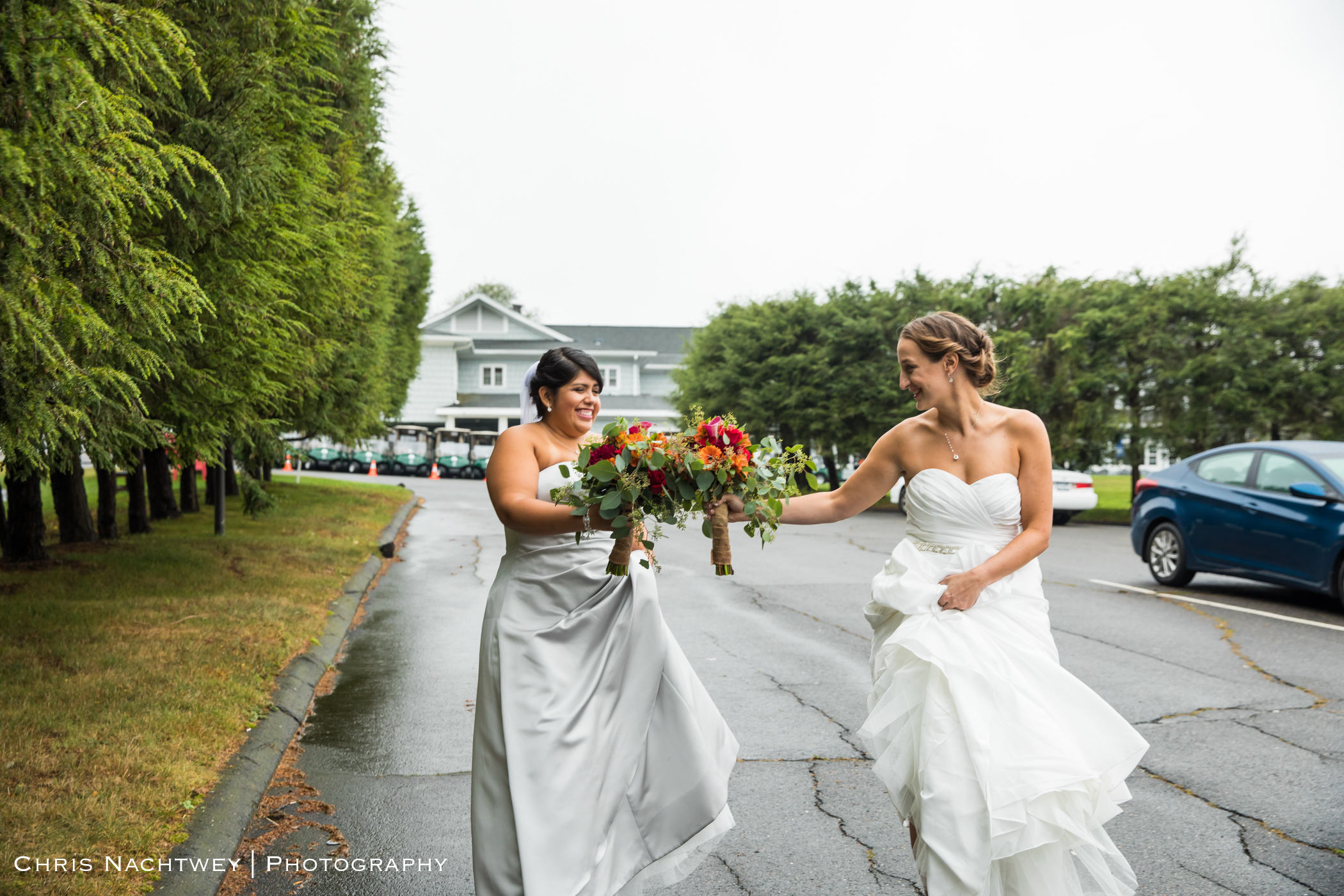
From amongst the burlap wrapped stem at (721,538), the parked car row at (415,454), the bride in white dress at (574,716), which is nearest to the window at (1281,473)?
the burlap wrapped stem at (721,538)

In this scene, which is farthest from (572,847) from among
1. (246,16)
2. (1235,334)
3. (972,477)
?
(1235,334)

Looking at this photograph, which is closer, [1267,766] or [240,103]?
[1267,766]

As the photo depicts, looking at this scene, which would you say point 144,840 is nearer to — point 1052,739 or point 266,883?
point 266,883

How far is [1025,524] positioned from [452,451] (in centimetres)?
4620

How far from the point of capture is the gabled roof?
5566 cm

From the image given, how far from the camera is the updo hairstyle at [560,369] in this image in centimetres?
387

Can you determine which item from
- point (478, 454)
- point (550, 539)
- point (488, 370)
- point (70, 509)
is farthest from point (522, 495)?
point (488, 370)

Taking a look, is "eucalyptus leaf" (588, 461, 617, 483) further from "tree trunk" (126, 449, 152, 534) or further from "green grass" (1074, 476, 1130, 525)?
"green grass" (1074, 476, 1130, 525)

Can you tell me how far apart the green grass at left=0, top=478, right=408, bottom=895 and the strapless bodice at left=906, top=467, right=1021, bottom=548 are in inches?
124

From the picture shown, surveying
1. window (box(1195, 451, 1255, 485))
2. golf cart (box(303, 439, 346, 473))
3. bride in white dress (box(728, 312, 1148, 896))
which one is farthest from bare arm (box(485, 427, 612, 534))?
golf cart (box(303, 439, 346, 473))

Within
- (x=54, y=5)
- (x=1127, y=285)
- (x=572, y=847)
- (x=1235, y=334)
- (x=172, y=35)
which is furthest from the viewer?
(x=1127, y=285)

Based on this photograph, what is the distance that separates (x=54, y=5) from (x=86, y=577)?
7799 mm

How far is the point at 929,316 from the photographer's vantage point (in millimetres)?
3820

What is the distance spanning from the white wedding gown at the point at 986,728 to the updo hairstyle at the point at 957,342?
41 cm
